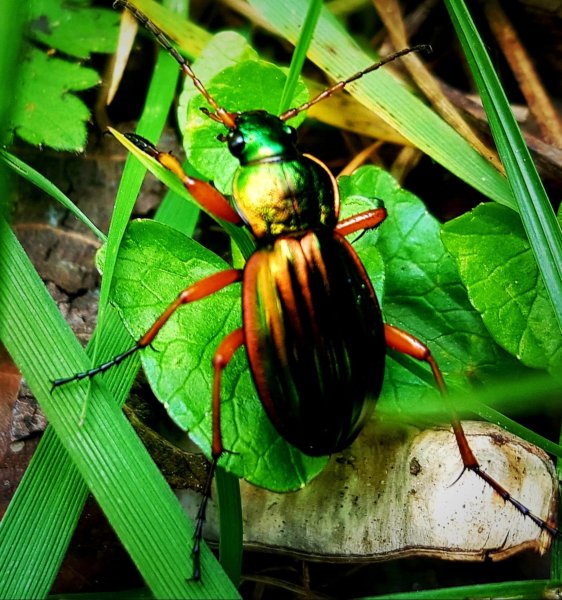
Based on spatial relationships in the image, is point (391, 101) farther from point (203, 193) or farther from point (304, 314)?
point (304, 314)

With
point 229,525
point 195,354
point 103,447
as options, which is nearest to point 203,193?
point 195,354

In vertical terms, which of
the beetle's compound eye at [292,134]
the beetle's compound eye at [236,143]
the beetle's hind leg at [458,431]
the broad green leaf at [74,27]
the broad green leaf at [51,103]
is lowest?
the beetle's hind leg at [458,431]

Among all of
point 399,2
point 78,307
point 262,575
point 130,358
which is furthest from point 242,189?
point 399,2

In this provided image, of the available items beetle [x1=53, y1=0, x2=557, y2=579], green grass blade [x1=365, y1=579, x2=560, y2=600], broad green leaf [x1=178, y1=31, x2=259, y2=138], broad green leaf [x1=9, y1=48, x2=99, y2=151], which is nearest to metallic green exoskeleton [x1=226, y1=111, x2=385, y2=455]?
beetle [x1=53, y1=0, x2=557, y2=579]

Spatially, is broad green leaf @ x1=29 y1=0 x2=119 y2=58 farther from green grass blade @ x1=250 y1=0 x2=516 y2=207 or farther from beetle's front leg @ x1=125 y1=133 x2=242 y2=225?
beetle's front leg @ x1=125 y1=133 x2=242 y2=225

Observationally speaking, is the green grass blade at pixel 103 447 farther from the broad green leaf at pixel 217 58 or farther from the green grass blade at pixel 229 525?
the broad green leaf at pixel 217 58

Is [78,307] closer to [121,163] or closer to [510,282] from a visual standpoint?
[121,163]

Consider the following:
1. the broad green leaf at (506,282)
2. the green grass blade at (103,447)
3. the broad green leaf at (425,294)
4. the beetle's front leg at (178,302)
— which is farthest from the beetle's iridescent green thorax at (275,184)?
the green grass blade at (103,447)
